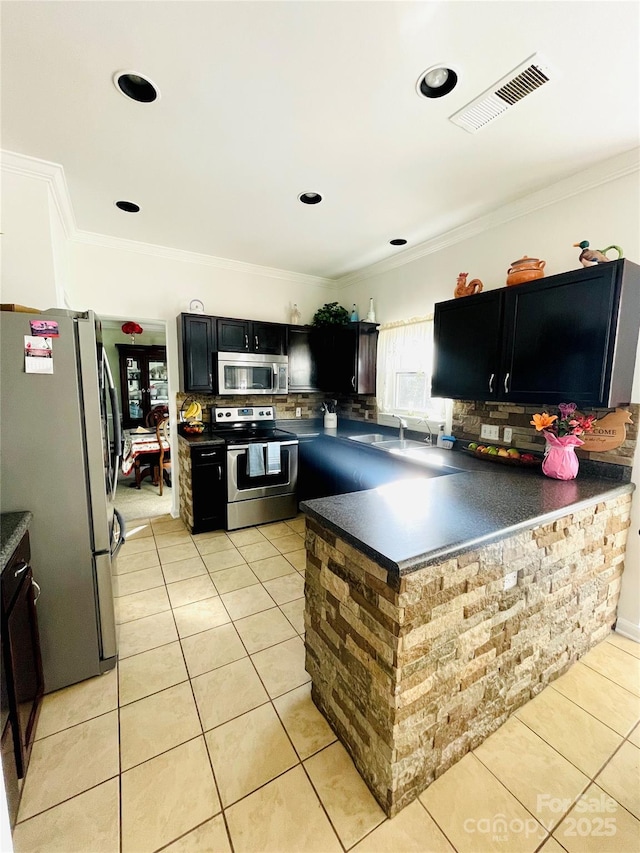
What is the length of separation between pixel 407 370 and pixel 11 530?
317cm

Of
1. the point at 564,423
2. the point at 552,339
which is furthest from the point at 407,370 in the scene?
the point at 564,423

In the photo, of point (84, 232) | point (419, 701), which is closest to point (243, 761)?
point (419, 701)

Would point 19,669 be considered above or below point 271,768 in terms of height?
above

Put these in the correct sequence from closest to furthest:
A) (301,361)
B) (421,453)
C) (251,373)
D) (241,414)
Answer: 1. (421,453)
2. (251,373)
3. (241,414)
4. (301,361)

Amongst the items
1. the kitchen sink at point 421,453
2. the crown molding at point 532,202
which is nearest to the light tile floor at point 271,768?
the kitchen sink at point 421,453

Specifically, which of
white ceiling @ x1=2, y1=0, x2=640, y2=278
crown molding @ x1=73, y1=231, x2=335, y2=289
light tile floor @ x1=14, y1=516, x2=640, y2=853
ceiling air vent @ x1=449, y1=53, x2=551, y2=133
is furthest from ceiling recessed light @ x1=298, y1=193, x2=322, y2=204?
light tile floor @ x1=14, y1=516, x2=640, y2=853

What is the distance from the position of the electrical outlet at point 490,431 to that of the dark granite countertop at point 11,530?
2831 millimetres

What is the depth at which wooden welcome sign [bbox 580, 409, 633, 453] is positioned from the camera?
78.8 inches

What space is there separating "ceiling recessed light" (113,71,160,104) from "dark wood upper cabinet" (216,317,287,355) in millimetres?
1975

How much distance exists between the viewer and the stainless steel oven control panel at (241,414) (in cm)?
373

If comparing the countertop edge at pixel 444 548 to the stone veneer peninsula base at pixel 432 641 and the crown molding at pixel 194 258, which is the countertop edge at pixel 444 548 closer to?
the stone veneer peninsula base at pixel 432 641

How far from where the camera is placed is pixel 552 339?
6.66 feet

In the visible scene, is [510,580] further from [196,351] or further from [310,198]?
[196,351]

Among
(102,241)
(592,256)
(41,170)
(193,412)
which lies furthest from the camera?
(193,412)
